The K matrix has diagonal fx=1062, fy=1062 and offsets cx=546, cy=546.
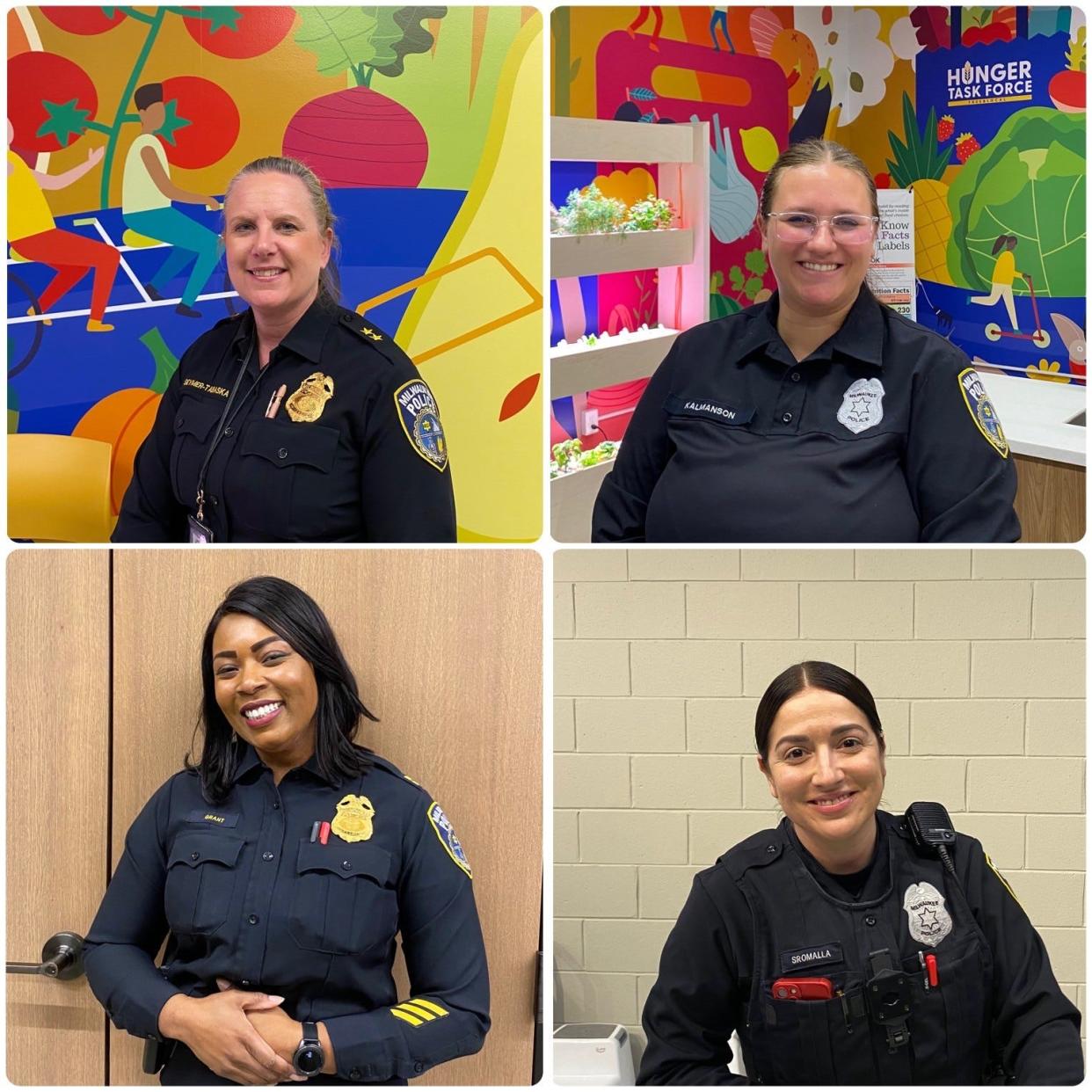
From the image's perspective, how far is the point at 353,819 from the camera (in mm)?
1824

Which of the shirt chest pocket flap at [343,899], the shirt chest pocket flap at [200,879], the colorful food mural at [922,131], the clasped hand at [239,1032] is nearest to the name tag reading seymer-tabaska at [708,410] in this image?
the shirt chest pocket flap at [343,899]

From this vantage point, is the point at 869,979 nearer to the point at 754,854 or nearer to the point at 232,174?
the point at 754,854

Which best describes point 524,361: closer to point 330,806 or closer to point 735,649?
point 735,649

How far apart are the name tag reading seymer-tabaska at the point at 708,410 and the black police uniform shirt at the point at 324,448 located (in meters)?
0.46

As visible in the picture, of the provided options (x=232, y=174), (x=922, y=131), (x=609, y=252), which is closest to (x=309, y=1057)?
(x=232, y=174)

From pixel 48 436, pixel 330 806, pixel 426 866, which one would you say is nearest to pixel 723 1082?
pixel 426 866

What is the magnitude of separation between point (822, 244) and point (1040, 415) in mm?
2554

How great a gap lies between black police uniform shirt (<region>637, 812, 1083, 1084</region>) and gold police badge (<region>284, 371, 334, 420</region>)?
1.11m

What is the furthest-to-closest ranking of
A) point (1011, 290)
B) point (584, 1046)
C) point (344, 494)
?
point (1011, 290) < point (584, 1046) < point (344, 494)

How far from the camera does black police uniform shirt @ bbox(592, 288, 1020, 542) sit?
69.6 inches

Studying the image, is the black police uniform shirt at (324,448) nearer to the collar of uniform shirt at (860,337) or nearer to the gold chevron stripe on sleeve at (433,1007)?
the collar of uniform shirt at (860,337)

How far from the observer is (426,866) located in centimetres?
182

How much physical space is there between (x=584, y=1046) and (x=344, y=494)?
165 cm

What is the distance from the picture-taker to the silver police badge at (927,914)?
71.6 inches
